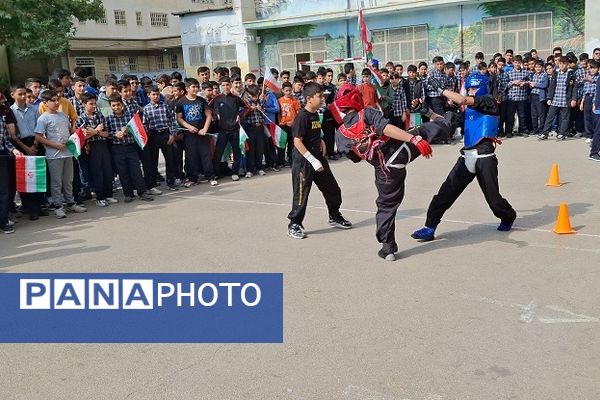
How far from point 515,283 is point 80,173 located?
6.85 m

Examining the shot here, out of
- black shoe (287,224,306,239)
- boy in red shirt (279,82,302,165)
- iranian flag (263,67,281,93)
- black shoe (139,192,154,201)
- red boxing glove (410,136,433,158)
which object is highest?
iranian flag (263,67,281,93)

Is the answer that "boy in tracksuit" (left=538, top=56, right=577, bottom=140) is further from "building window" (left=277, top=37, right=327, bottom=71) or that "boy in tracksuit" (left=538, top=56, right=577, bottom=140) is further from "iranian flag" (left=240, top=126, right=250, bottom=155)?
"building window" (left=277, top=37, right=327, bottom=71)

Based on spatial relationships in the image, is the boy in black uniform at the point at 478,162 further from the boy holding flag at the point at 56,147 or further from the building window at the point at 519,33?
the building window at the point at 519,33

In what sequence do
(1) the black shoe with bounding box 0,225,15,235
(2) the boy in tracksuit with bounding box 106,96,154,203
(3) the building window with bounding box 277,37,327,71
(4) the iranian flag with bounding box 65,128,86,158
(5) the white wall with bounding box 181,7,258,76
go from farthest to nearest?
(5) the white wall with bounding box 181,7,258,76 → (3) the building window with bounding box 277,37,327,71 → (2) the boy in tracksuit with bounding box 106,96,154,203 → (4) the iranian flag with bounding box 65,128,86,158 → (1) the black shoe with bounding box 0,225,15,235

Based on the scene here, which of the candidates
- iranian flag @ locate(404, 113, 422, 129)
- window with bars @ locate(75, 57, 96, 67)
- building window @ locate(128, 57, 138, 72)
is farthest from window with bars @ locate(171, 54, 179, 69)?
iranian flag @ locate(404, 113, 422, 129)

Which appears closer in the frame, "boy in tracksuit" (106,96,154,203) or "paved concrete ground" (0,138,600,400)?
"paved concrete ground" (0,138,600,400)

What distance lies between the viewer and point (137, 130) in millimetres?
9148

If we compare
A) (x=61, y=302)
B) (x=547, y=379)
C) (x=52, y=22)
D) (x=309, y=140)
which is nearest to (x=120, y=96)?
Result: (x=309, y=140)

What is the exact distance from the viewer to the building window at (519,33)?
73.5ft

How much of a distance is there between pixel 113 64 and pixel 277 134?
34382 millimetres

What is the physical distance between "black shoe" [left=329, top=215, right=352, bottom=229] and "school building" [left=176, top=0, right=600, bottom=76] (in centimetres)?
1781

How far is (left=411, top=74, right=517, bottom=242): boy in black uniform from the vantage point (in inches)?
249

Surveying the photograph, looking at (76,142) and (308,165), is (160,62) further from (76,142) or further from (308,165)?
(308,165)

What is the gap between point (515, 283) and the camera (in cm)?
509
